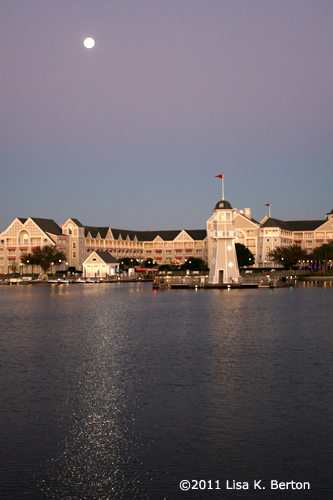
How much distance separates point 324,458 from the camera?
11867 mm

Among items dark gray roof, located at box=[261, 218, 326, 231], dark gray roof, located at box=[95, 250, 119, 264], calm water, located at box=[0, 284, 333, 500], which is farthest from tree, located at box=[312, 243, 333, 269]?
calm water, located at box=[0, 284, 333, 500]

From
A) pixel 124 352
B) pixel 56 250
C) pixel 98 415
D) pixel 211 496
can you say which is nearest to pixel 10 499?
pixel 211 496

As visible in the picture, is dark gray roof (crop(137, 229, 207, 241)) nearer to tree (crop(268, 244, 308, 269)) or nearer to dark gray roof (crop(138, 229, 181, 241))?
dark gray roof (crop(138, 229, 181, 241))

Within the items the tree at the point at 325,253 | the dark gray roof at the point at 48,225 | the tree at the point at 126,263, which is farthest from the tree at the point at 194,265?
the dark gray roof at the point at 48,225

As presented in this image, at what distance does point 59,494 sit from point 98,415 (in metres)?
4.99

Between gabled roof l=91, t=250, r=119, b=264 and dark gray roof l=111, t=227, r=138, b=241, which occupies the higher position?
dark gray roof l=111, t=227, r=138, b=241

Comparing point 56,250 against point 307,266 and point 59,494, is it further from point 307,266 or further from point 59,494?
point 59,494

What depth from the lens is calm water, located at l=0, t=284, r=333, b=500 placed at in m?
11.0

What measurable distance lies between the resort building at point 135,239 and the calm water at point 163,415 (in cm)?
12175

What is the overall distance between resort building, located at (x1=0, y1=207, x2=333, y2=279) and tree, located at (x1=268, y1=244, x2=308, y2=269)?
214 inches

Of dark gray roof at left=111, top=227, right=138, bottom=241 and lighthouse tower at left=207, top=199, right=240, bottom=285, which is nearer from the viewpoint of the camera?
lighthouse tower at left=207, top=199, right=240, bottom=285

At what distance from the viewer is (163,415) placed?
15312 millimetres

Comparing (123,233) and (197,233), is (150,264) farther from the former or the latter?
(197,233)

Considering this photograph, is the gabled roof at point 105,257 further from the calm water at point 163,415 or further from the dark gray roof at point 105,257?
the calm water at point 163,415
